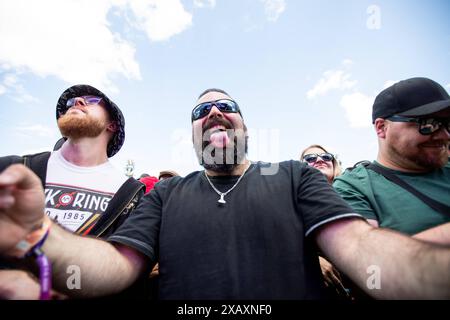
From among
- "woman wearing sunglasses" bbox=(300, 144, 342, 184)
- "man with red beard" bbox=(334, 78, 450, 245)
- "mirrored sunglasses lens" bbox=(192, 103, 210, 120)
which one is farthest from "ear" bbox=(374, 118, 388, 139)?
"woman wearing sunglasses" bbox=(300, 144, 342, 184)

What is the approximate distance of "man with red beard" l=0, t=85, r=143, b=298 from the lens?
1811 mm

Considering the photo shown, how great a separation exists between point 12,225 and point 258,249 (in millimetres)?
1227

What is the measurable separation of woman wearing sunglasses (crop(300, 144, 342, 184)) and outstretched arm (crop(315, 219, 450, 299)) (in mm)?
3585

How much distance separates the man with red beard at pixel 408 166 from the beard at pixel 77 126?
2.81 m

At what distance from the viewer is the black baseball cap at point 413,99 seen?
6.35 feet

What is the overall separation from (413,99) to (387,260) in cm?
187

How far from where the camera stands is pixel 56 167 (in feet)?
6.77

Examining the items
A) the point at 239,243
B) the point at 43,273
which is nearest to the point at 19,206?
the point at 43,273

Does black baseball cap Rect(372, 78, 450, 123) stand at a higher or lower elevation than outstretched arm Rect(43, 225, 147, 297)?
higher

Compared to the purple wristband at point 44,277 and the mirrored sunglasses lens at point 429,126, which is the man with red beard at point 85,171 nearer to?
the purple wristband at point 44,277

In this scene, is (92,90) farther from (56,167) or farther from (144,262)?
(144,262)

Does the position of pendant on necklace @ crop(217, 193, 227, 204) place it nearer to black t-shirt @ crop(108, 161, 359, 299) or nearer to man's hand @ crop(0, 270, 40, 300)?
black t-shirt @ crop(108, 161, 359, 299)

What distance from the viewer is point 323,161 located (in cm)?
460
